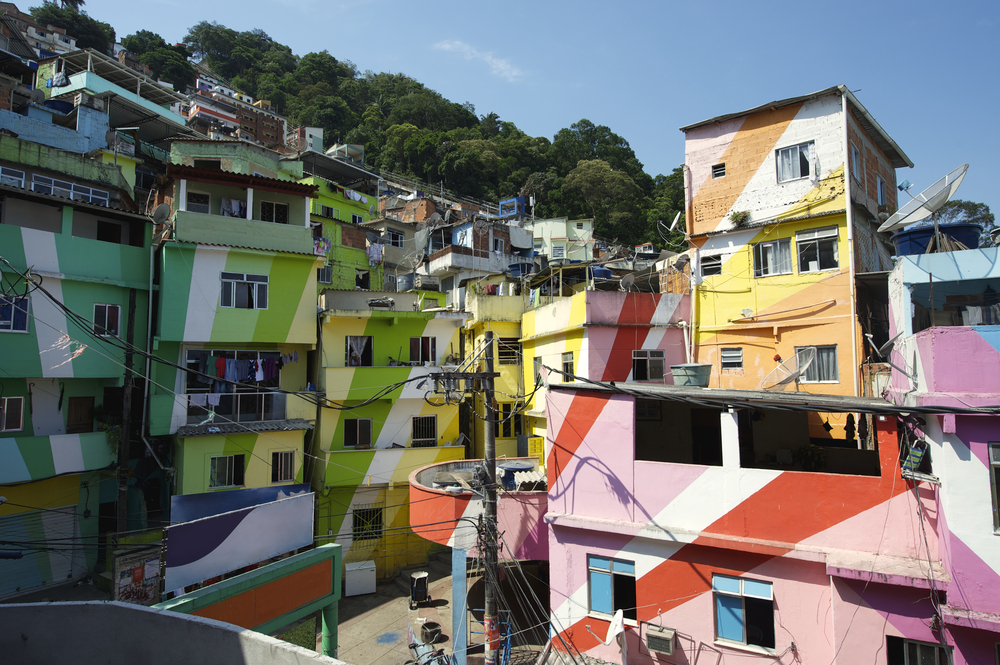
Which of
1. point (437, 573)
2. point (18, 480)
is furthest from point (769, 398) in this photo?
point (18, 480)

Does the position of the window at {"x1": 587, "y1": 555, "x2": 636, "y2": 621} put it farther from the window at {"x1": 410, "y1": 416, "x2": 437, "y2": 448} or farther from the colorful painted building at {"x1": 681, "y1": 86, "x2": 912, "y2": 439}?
the window at {"x1": 410, "y1": 416, "x2": 437, "y2": 448}

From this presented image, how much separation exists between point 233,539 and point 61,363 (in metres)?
9.99

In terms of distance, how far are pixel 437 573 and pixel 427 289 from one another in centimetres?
1777

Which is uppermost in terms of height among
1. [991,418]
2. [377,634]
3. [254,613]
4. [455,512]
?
[991,418]

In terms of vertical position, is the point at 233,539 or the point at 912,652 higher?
the point at 233,539

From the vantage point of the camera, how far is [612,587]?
37.6ft

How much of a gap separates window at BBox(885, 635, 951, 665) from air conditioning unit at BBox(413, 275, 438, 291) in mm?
28319

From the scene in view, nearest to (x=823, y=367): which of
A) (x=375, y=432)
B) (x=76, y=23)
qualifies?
(x=375, y=432)

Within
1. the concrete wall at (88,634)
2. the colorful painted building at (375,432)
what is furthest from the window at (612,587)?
the colorful painted building at (375,432)

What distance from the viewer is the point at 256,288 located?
67.0 ft

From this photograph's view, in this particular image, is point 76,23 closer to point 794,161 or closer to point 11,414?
point 11,414

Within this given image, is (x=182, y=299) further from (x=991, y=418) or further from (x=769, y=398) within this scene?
(x=991, y=418)

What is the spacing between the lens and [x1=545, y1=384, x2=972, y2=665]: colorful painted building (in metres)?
8.92

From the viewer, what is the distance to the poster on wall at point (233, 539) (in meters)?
11.4
